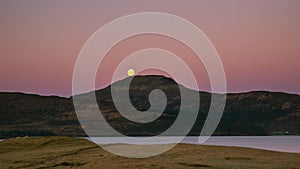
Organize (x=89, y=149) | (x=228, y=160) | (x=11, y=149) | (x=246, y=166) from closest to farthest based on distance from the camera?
(x=246, y=166) < (x=228, y=160) < (x=89, y=149) < (x=11, y=149)

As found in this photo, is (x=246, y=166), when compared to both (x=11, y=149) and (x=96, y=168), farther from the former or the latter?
(x=11, y=149)

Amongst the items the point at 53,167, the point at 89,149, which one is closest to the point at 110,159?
the point at 53,167

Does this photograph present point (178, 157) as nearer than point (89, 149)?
Yes

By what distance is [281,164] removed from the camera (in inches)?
1645

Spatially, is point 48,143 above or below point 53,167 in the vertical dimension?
above

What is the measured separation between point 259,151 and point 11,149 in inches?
1085

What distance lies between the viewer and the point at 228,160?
44.6 meters

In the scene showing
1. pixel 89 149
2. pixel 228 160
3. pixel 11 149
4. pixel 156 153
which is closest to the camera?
pixel 228 160

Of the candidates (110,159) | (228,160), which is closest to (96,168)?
(110,159)

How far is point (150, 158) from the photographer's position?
153 feet

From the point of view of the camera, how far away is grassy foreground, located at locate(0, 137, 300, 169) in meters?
42.2

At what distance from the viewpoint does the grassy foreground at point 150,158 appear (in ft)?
139

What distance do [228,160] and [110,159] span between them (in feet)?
33.5

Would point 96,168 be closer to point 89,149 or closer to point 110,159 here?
point 110,159
